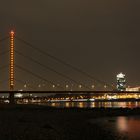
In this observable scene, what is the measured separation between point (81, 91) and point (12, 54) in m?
13.7

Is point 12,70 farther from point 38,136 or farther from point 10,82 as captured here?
point 38,136

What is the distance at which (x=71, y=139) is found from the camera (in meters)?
19.0

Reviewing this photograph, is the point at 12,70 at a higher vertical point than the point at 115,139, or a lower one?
higher

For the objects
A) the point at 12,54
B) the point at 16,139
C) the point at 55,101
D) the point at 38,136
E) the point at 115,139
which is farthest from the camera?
the point at 55,101

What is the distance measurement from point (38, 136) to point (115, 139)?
13.3 ft

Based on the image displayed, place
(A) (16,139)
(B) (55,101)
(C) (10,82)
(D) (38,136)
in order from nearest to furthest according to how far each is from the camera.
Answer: (A) (16,139)
(D) (38,136)
(C) (10,82)
(B) (55,101)

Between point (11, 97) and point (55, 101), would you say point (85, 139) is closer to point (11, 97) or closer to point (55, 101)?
point (11, 97)

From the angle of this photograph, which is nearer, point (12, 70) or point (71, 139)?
point (71, 139)

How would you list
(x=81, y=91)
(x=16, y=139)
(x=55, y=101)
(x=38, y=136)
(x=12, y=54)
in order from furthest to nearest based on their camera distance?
1. (x=55, y=101)
2. (x=81, y=91)
3. (x=12, y=54)
4. (x=38, y=136)
5. (x=16, y=139)

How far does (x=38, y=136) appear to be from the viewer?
1869 centimetres

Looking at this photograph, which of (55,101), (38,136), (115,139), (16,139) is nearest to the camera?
(16,139)

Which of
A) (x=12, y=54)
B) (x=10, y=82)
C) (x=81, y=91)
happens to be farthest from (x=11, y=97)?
(x=81, y=91)

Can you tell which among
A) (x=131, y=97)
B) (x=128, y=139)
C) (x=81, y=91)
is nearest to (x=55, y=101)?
(x=131, y=97)

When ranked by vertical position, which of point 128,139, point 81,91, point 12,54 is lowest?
point 128,139
